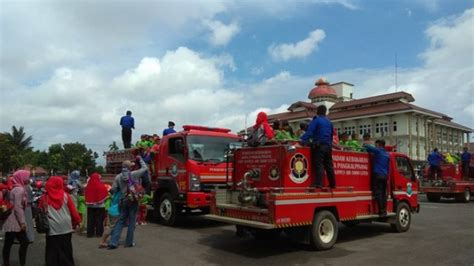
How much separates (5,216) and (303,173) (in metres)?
5.47

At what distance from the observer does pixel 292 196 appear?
27.2ft

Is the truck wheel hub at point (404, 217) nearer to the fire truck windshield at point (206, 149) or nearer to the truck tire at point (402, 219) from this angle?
the truck tire at point (402, 219)

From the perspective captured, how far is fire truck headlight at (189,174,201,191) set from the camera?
37.2 ft

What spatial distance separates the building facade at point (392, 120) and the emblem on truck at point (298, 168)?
55.8m

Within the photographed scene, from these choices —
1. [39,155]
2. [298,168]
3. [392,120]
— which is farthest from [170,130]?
[39,155]

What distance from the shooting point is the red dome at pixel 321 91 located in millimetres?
82525

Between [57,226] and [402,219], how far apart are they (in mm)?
8534

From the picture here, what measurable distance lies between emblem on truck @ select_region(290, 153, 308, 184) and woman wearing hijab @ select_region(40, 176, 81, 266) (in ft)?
14.1

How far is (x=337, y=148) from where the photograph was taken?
9.89m

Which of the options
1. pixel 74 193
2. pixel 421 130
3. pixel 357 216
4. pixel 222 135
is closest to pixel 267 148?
pixel 357 216

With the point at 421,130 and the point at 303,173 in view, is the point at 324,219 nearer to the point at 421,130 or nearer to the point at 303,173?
the point at 303,173

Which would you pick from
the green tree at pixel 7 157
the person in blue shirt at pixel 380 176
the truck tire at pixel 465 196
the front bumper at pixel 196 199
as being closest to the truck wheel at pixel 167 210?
the front bumper at pixel 196 199

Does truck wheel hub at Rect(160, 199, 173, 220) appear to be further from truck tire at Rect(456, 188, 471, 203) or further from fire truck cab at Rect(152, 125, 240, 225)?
truck tire at Rect(456, 188, 471, 203)

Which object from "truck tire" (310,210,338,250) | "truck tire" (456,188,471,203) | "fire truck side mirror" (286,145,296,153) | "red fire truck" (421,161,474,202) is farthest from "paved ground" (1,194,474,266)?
"truck tire" (456,188,471,203)
